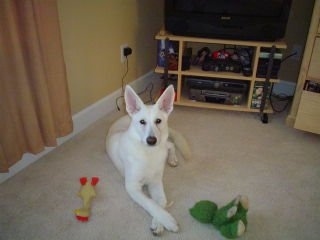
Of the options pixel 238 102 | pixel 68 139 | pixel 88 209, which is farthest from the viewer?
pixel 238 102

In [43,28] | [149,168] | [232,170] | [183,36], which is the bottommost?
[232,170]

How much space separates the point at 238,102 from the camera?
7.79 ft

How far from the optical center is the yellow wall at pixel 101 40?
1894 millimetres

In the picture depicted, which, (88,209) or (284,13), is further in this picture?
(284,13)

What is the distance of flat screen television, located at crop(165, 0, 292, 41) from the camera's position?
6.86 feet

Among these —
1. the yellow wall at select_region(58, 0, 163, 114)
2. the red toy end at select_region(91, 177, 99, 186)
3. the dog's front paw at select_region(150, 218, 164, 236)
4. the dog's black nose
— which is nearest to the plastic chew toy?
the red toy end at select_region(91, 177, 99, 186)

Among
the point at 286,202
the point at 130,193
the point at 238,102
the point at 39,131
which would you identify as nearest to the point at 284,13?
the point at 238,102

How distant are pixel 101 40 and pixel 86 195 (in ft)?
3.92

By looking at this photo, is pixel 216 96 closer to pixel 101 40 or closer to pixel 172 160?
pixel 172 160

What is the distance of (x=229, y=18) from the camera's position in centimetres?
214

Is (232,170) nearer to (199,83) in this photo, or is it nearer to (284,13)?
(199,83)

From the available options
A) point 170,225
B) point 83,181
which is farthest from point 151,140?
point 83,181

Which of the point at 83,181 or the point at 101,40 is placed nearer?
the point at 83,181

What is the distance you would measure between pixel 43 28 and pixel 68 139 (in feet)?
2.65
